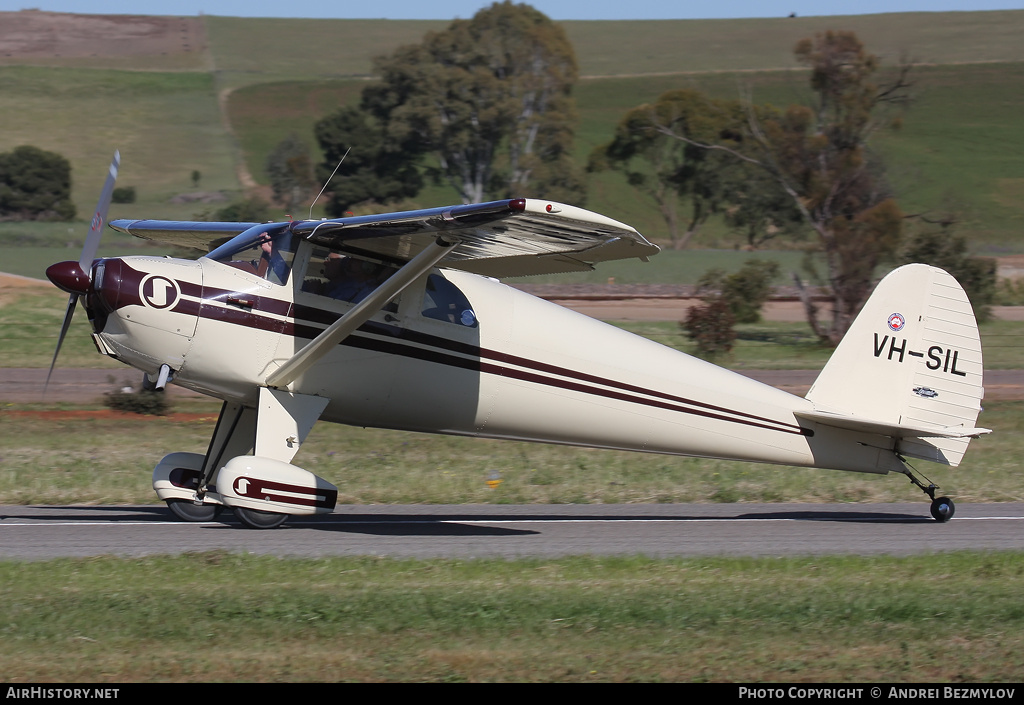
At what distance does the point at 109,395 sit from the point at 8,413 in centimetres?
183

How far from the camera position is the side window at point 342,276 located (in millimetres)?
9734

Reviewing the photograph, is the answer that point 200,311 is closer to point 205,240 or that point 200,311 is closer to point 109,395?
point 205,240

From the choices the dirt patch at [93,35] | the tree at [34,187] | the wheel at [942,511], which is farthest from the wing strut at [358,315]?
the dirt patch at [93,35]

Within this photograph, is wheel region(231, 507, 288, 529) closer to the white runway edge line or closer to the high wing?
the white runway edge line

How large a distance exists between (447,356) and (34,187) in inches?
2548

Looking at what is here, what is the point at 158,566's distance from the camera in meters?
7.90

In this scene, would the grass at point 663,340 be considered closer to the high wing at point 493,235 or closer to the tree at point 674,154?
the high wing at point 493,235

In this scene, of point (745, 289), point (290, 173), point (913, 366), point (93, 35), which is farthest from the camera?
point (93, 35)

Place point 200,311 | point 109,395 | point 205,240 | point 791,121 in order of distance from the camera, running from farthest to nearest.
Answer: point 791,121
point 109,395
point 205,240
point 200,311

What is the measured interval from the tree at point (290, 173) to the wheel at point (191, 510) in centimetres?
5344

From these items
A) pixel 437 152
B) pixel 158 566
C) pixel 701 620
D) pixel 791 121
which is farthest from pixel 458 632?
pixel 437 152

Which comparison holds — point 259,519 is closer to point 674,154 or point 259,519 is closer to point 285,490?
point 285,490

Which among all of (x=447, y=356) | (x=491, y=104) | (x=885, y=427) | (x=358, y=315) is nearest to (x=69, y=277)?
(x=358, y=315)

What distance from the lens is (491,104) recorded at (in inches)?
2477
